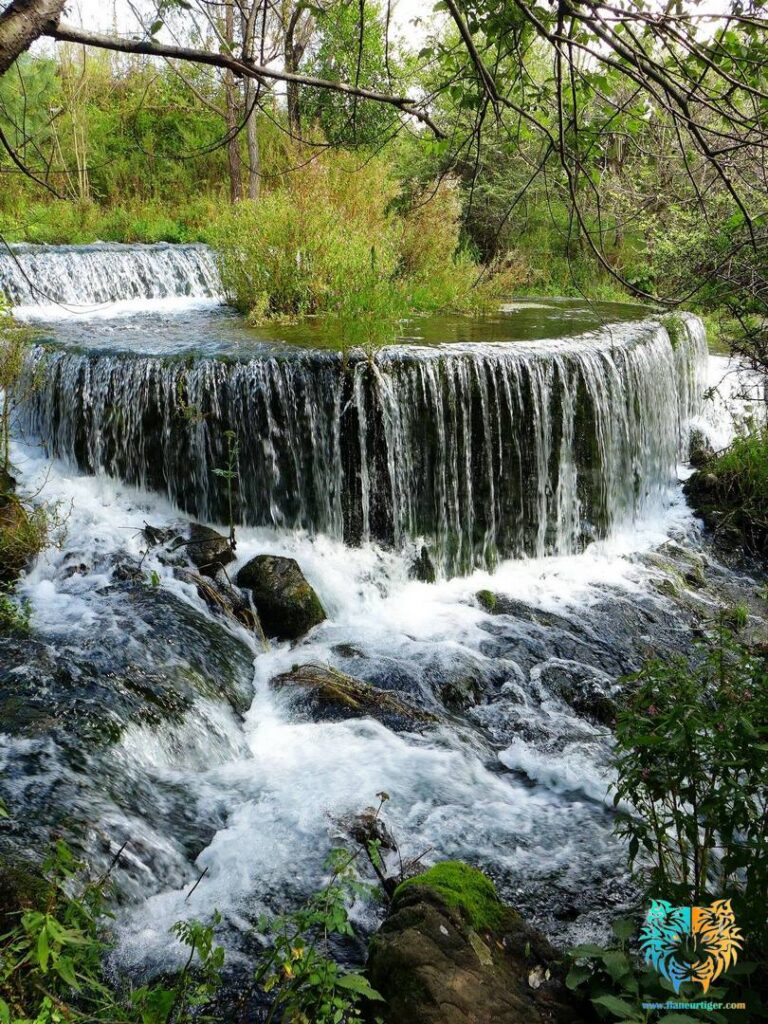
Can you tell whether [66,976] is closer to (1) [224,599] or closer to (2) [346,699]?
(2) [346,699]

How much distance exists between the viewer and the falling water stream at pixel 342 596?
3594 mm

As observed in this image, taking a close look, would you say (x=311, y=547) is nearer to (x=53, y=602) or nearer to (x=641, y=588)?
(x=53, y=602)

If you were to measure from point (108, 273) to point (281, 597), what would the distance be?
8.66 meters

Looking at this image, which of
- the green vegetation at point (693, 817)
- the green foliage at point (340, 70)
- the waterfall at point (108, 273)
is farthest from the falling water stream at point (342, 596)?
the green foliage at point (340, 70)

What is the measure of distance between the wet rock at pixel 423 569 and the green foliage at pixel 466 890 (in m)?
3.73

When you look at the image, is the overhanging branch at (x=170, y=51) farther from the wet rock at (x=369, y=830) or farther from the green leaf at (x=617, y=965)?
the wet rock at (x=369, y=830)

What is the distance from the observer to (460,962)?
2.48 metres

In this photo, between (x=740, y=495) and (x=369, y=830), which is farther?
(x=740, y=495)

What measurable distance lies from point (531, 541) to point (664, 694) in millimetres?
4600

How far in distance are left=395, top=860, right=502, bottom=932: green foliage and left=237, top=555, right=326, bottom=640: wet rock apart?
275 cm

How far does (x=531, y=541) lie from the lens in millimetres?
7352

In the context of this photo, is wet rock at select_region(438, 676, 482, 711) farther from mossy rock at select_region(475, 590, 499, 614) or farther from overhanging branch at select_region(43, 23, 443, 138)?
overhanging branch at select_region(43, 23, 443, 138)

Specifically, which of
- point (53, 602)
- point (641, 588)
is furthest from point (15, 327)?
point (641, 588)

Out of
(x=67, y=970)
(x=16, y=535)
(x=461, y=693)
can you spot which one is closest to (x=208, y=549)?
(x=16, y=535)
